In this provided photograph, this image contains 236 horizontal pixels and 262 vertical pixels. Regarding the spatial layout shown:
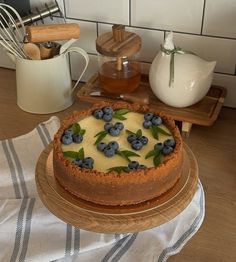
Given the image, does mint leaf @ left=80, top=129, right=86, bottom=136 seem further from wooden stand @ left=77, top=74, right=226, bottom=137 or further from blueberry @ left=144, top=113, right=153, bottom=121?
wooden stand @ left=77, top=74, right=226, bottom=137

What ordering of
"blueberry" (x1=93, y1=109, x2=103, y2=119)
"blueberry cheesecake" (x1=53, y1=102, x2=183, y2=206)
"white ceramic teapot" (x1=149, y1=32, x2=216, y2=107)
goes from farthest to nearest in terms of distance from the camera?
"white ceramic teapot" (x1=149, y1=32, x2=216, y2=107), "blueberry" (x1=93, y1=109, x2=103, y2=119), "blueberry cheesecake" (x1=53, y1=102, x2=183, y2=206)

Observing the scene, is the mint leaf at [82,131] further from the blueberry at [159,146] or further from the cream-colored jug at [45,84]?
the cream-colored jug at [45,84]

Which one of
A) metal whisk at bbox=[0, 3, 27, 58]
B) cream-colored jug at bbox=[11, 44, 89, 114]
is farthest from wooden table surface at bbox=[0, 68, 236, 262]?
metal whisk at bbox=[0, 3, 27, 58]

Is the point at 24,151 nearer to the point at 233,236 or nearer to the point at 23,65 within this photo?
the point at 23,65

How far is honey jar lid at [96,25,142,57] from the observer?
822mm

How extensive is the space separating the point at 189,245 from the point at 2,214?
27 cm

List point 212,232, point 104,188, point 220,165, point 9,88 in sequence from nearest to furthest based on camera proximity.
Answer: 1. point 104,188
2. point 212,232
3. point 220,165
4. point 9,88

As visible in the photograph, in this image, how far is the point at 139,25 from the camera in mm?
919

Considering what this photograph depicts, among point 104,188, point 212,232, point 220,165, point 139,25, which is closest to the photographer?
point 104,188

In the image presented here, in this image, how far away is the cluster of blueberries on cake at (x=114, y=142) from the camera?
1.96 ft

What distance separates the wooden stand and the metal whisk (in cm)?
14

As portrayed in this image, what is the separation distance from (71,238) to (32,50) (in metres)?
0.38

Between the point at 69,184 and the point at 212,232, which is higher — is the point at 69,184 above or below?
above

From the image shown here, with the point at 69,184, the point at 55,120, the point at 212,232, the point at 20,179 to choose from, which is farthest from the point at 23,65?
the point at 212,232
